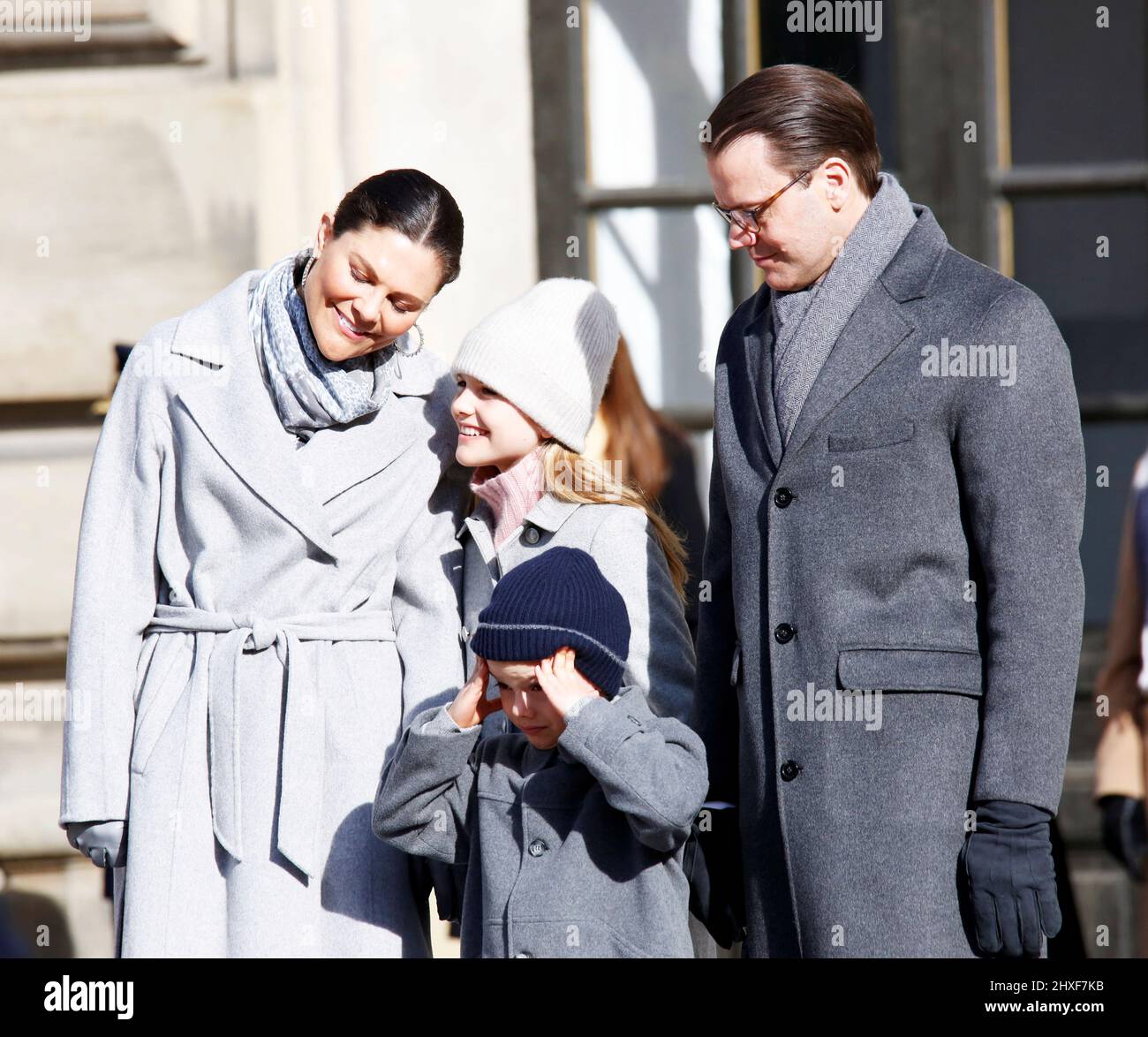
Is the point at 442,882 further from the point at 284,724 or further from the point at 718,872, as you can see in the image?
the point at 718,872

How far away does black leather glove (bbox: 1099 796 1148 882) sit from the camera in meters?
3.93

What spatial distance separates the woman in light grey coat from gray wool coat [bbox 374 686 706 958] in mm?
241

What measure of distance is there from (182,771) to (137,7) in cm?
284

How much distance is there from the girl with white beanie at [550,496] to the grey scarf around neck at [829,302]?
44 cm

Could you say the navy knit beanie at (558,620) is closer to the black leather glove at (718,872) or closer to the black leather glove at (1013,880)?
the black leather glove at (718,872)

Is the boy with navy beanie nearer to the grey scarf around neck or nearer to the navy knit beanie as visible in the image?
the navy knit beanie

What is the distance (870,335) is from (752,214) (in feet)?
0.93

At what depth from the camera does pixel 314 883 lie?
9.34ft

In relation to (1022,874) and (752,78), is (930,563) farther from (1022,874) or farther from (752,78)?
(752,78)

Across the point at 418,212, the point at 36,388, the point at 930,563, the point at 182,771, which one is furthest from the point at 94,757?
the point at 36,388

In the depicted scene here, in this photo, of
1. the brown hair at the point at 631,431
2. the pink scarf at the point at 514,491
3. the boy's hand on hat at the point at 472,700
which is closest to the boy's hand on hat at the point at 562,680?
the boy's hand on hat at the point at 472,700

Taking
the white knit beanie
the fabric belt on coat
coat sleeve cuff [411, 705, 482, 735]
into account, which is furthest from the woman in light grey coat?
coat sleeve cuff [411, 705, 482, 735]

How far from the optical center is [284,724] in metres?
2.84

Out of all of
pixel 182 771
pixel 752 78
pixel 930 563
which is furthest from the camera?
pixel 182 771
